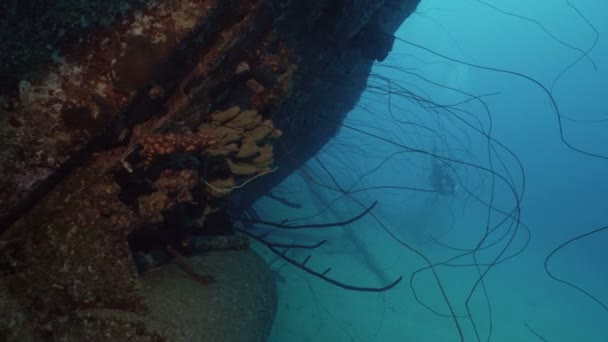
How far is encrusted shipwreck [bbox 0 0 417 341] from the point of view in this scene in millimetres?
1550

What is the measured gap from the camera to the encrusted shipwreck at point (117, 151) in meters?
1.55

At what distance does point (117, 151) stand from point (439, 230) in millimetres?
24905

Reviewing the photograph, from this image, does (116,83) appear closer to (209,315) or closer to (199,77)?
(199,77)

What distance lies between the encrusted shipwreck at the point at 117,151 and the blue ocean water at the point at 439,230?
2.01 meters

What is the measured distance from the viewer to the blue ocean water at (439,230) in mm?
6215

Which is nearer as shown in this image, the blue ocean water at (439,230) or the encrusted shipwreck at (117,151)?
the encrusted shipwreck at (117,151)

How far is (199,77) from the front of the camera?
1.94m

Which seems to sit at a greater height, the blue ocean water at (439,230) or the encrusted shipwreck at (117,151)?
the encrusted shipwreck at (117,151)

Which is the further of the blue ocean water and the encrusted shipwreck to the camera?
the blue ocean water

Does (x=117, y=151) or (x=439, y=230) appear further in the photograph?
(x=439, y=230)

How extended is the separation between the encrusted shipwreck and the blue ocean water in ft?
6.59

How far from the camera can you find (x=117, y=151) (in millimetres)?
1854

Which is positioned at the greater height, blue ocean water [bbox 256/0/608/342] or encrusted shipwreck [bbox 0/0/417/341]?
encrusted shipwreck [bbox 0/0/417/341]

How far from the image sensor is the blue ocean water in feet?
20.4
